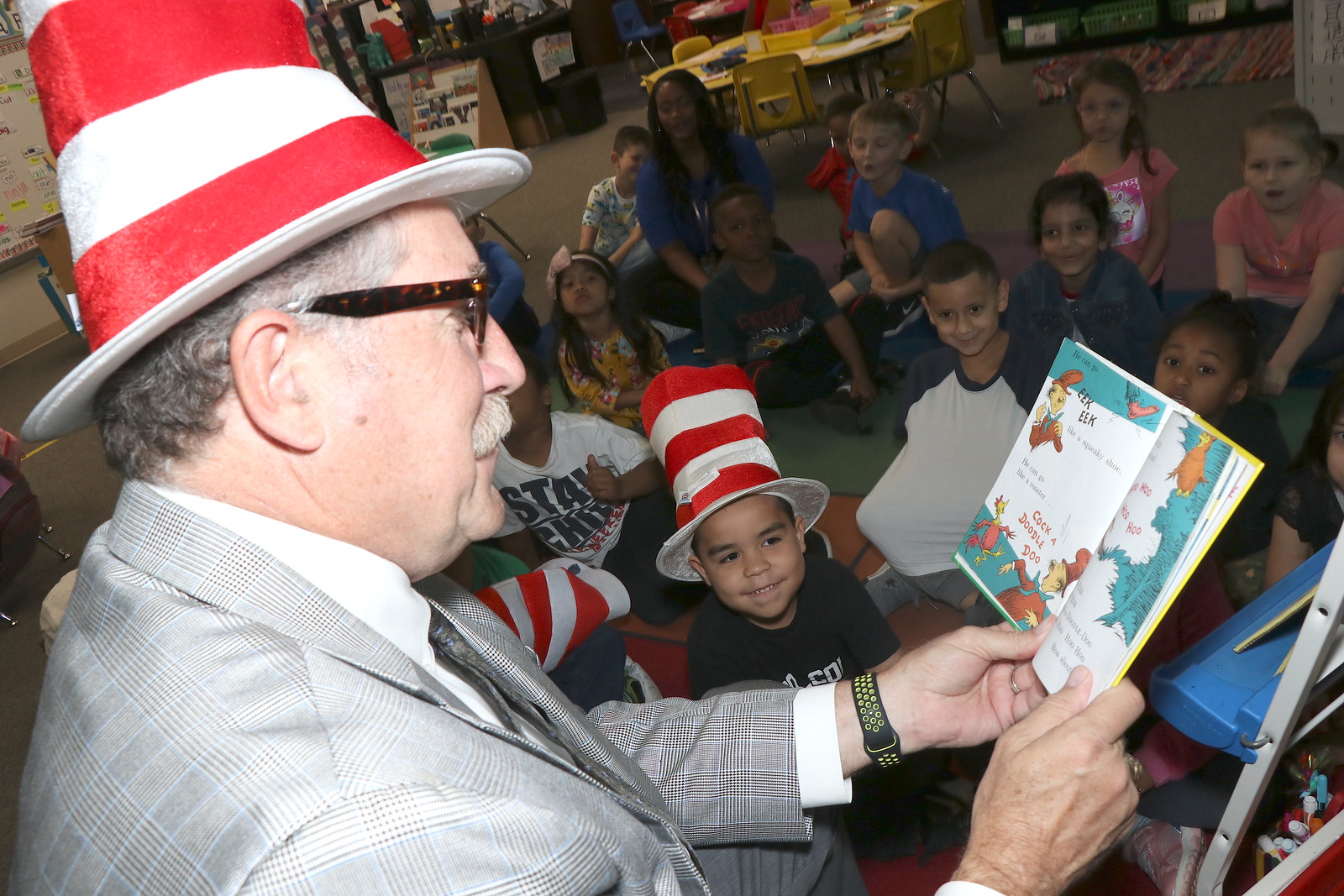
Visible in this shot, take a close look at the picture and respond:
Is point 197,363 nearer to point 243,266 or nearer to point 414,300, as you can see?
point 243,266

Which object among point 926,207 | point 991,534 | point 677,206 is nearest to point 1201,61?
point 926,207

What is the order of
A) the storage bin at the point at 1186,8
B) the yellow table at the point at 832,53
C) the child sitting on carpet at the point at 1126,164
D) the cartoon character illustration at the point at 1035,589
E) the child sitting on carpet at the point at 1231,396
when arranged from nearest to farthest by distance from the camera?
the cartoon character illustration at the point at 1035,589 → the child sitting on carpet at the point at 1231,396 → the child sitting on carpet at the point at 1126,164 → the yellow table at the point at 832,53 → the storage bin at the point at 1186,8

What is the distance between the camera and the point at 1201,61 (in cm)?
708

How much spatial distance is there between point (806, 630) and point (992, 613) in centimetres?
55

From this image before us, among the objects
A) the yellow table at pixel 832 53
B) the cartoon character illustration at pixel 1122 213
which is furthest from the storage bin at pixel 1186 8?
the cartoon character illustration at pixel 1122 213

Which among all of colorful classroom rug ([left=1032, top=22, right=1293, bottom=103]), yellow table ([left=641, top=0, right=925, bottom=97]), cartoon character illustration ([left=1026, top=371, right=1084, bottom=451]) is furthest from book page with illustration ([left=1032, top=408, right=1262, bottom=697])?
colorful classroom rug ([left=1032, top=22, right=1293, bottom=103])

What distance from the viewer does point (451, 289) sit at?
3.50 ft

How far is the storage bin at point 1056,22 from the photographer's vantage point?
8008 millimetres

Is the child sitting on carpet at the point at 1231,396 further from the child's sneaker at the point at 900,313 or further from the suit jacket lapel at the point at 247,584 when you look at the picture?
the suit jacket lapel at the point at 247,584

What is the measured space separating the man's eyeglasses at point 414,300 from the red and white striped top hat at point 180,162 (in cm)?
3

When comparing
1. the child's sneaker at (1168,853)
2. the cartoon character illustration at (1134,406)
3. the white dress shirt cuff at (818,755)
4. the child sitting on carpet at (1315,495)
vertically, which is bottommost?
the child's sneaker at (1168,853)

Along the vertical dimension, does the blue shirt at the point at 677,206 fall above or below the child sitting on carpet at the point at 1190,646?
above

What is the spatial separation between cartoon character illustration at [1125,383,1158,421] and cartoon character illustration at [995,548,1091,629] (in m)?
0.20

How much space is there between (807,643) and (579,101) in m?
9.96
